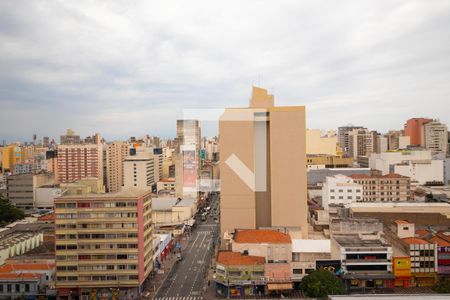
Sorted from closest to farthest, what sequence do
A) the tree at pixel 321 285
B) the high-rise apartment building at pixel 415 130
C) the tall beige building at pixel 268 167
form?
the tree at pixel 321 285, the tall beige building at pixel 268 167, the high-rise apartment building at pixel 415 130

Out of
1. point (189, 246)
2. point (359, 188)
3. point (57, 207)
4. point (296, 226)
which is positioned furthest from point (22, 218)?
point (359, 188)

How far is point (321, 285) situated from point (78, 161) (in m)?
35.3

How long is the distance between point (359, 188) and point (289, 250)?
1357 cm

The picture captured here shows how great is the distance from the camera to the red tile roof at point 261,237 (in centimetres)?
1764

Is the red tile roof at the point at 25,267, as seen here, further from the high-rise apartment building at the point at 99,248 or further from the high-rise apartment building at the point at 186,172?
the high-rise apartment building at the point at 186,172

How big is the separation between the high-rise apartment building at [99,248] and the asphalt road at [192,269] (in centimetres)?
160

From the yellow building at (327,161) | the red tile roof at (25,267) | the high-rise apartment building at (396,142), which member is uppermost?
the high-rise apartment building at (396,142)

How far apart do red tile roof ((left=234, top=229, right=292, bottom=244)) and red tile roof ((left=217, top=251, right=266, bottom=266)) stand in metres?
0.67

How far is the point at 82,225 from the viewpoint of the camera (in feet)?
54.3

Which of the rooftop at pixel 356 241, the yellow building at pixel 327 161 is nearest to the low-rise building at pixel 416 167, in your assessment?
the yellow building at pixel 327 161

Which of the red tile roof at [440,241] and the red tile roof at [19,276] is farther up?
the red tile roof at [440,241]

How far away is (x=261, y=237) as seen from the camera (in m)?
18.1

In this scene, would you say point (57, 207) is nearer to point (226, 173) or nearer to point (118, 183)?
point (226, 173)

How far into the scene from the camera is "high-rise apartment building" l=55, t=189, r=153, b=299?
16484 millimetres
